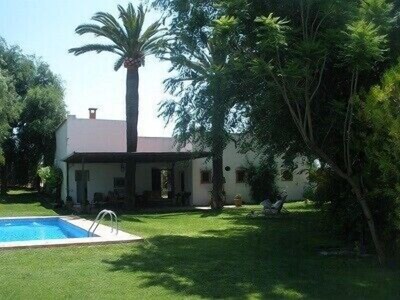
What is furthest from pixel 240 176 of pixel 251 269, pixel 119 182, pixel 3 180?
pixel 251 269

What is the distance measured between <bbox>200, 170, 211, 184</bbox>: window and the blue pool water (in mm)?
11955

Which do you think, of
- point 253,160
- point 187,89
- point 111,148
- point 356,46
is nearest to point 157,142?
point 111,148

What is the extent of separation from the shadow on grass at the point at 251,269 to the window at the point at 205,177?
16628 mm

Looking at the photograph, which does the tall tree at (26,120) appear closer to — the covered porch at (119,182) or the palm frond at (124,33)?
the covered porch at (119,182)

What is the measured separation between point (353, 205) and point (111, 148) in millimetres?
20803

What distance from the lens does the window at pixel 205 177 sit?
30359 millimetres

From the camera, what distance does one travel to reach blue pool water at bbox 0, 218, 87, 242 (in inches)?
656

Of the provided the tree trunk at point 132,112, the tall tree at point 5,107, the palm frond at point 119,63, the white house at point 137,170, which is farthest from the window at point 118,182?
the tall tree at point 5,107

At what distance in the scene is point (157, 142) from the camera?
1244 inches

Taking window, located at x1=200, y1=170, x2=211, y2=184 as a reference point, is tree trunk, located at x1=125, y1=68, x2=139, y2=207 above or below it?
above

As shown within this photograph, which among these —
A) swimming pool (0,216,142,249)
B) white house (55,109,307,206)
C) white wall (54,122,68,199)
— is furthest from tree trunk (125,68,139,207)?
swimming pool (0,216,142,249)

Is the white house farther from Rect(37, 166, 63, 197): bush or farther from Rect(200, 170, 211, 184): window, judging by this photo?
Rect(37, 166, 63, 197): bush

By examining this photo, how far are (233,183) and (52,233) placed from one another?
15483 mm

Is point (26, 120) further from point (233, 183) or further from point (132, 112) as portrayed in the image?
point (233, 183)
